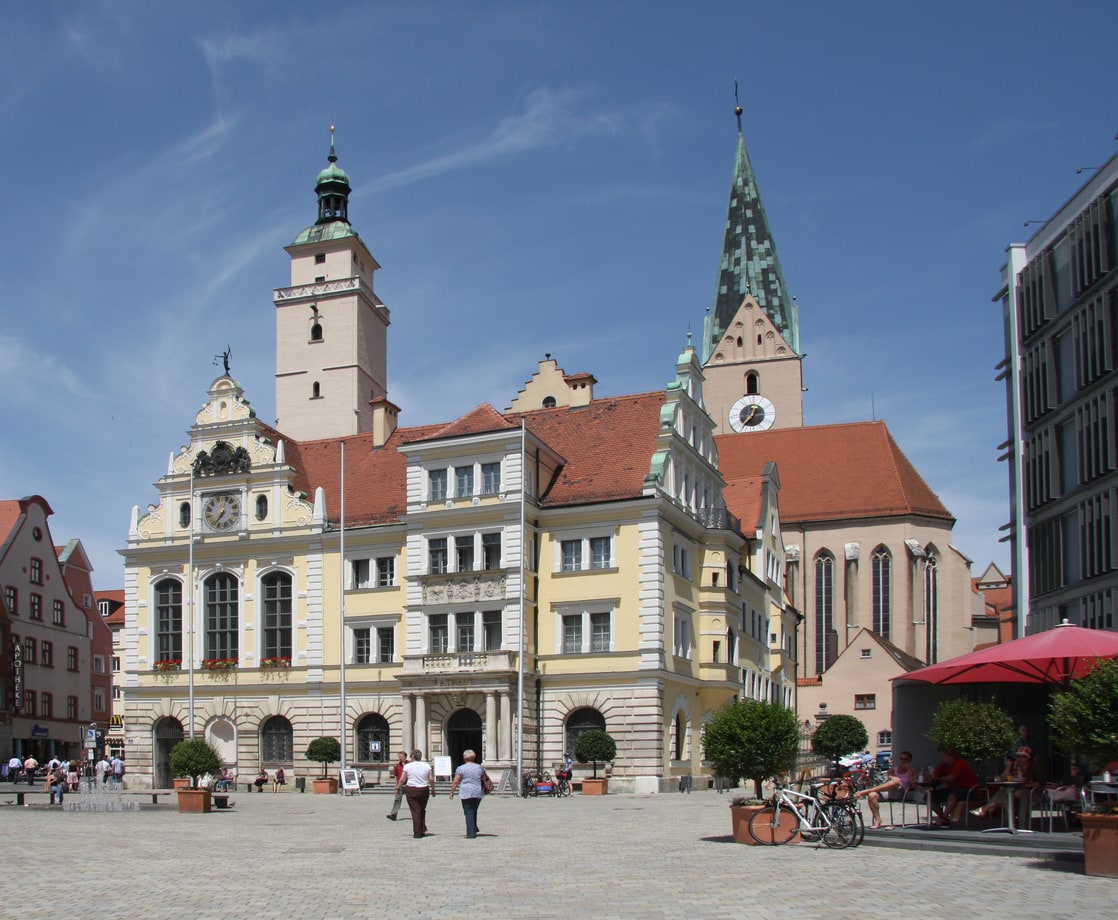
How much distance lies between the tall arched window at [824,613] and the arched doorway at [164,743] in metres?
38.0

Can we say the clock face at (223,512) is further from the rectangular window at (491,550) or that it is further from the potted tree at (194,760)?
the potted tree at (194,760)

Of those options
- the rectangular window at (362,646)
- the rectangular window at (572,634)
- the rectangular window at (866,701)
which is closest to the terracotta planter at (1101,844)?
the rectangular window at (572,634)

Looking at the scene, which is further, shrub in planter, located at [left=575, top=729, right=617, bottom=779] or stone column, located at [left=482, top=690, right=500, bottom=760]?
stone column, located at [left=482, top=690, right=500, bottom=760]

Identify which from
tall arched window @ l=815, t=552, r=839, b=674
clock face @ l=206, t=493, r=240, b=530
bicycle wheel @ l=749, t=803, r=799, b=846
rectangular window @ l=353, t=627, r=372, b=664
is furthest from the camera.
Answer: tall arched window @ l=815, t=552, r=839, b=674

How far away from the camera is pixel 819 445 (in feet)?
278

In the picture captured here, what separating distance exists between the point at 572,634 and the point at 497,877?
31.9 metres

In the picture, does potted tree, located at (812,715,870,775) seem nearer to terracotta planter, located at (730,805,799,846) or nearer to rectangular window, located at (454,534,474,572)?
rectangular window, located at (454,534,474,572)

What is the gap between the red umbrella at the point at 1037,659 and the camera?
21.7 m

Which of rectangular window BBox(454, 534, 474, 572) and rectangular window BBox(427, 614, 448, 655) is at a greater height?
rectangular window BBox(454, 534, 474, 572)

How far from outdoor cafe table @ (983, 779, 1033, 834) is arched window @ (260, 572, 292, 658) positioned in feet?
121

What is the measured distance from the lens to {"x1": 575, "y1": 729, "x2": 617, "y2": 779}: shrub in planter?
46.1m

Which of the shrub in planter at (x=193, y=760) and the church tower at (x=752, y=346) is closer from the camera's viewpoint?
the shrub in planter at (x=193, y=760)

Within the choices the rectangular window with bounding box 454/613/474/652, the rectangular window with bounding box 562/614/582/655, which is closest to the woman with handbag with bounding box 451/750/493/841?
the rectangular window with bounding box 562/614/582/655

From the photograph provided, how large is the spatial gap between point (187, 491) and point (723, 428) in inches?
2130
